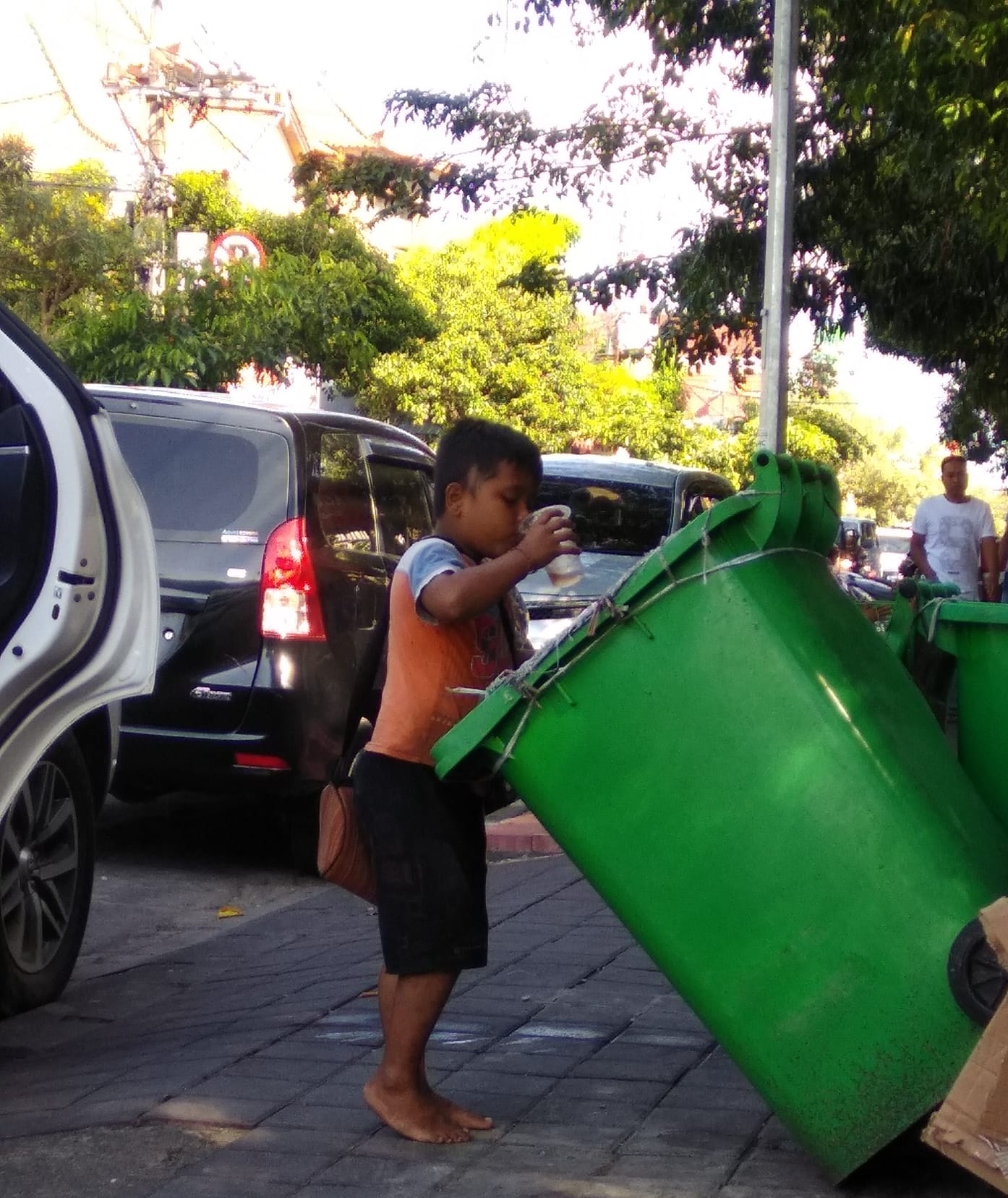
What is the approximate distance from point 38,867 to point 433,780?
5.75ft

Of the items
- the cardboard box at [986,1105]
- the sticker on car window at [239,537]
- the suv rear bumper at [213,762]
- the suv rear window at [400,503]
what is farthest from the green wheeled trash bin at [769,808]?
the suv rear window at [400,503]

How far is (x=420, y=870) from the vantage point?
125 inches

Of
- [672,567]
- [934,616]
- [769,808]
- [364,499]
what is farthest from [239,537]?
[769,808]

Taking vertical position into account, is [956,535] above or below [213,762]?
above

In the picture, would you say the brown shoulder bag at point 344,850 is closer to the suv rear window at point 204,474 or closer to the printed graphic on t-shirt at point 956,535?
the suv rear window at point 204,474

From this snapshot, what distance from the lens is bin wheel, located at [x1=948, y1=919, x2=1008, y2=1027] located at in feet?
8.51

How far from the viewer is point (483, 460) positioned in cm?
326

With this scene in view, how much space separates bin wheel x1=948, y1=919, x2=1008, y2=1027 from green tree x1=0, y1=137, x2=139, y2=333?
59.0ft

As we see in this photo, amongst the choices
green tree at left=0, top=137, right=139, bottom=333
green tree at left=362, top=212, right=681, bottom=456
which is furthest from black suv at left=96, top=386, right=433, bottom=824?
green tree at left=362, top=212, right=681, bottom=456

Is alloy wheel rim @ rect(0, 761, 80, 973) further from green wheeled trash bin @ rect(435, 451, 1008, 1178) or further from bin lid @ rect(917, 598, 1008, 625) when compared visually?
bin lid @ rect(917, 598, 1008, 625)

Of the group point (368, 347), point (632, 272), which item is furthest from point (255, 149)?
point (632, 272)

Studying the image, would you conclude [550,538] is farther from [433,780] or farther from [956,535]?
[956,535]

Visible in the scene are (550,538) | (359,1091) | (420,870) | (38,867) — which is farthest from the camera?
(38,867)

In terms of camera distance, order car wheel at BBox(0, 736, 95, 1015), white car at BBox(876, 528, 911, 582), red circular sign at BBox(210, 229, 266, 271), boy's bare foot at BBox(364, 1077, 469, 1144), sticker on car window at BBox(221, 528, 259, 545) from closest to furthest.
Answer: boy's bare foot at BBox(364, 1077, 469, 1144), car wheel at BBox(0, 736, 95, 1015), sticker on car window at BBox(221, 528, 259, 545), red circular sign at BBox(210, 229, 266, 271), white car at BBox(876, 528, 911, 582)
